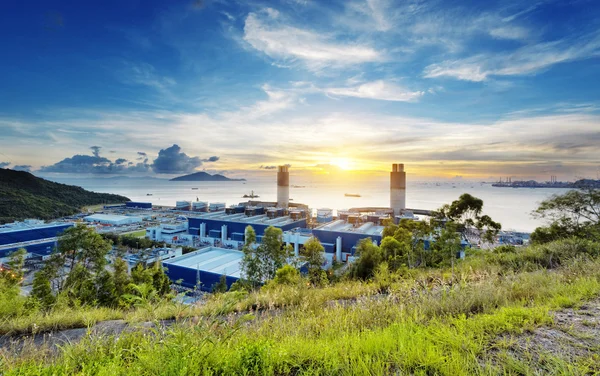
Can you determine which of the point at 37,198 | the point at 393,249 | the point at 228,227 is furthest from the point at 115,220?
the point at 393,249

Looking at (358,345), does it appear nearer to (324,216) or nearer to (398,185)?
(324,216)

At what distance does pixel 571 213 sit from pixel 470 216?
2939mm

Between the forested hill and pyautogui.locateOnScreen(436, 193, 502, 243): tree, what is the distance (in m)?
40.7

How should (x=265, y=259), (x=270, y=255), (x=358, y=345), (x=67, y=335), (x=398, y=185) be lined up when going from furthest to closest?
(x=398, y=185), (x=270, y=255), (x=265, y=259), (x=67, y=335), (x=358, y=345)

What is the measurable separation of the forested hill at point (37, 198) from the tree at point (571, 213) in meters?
43.5

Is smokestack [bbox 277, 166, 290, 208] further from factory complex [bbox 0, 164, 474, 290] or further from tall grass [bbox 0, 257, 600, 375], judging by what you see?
tall grass [bbox 0, 257, 600, 375]

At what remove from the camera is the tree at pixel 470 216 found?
10.6 m

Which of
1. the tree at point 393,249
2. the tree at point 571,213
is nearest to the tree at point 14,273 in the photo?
the tree at point 393,249

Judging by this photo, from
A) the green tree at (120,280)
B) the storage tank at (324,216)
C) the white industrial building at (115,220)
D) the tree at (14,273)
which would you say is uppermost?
the tree at (14,273)

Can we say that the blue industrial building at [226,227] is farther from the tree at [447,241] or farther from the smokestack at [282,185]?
the tree at [447,241]

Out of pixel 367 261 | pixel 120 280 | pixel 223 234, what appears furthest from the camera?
pixel 223 234

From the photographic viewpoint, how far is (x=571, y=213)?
8.69m

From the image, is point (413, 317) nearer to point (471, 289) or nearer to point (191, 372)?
point (471, 289)

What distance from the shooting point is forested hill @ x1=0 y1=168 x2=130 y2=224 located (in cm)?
3237
